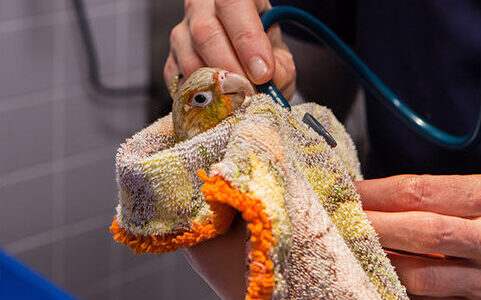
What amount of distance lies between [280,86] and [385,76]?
34 centimetres

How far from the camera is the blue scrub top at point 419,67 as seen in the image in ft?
2.46

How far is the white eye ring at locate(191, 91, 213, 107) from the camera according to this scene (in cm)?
42

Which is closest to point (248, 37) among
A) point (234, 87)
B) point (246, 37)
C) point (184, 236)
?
point (246, 37)

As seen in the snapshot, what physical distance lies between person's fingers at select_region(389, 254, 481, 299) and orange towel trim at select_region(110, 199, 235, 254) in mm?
171

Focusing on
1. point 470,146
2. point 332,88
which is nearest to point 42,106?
point 332,88

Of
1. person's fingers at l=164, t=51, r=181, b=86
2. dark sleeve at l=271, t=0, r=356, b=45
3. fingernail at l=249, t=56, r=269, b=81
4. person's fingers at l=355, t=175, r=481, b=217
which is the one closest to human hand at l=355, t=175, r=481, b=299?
person's fingers at l=355, t=175, r=481, b=217

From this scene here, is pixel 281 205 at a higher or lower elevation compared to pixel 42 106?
higher

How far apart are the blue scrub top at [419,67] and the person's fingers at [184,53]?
0.30 m

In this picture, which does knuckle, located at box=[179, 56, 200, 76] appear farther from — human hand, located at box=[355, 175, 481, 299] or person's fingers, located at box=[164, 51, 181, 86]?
human hand, located at box=[355, 175, 481, 299]

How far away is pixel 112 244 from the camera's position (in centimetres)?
143

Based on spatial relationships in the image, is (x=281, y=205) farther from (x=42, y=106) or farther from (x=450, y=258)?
(x=42, y=106)

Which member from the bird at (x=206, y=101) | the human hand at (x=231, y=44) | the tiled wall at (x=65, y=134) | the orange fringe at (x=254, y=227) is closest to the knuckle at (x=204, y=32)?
the human hand at (x=231, y=44)

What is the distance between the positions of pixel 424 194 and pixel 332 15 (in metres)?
0.50

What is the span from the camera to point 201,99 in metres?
0.42
